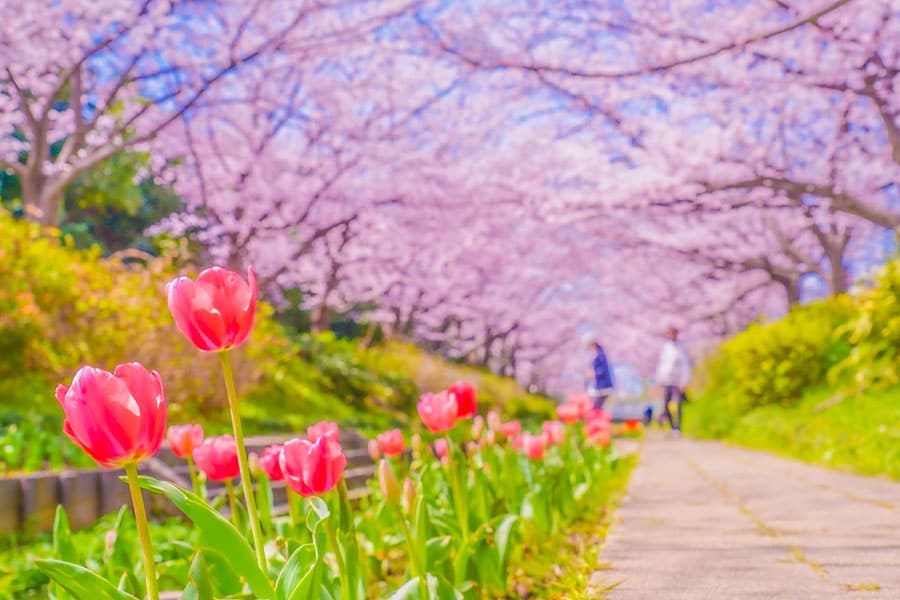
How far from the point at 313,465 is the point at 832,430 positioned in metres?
6.96

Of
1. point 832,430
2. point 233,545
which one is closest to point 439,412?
point 233,545

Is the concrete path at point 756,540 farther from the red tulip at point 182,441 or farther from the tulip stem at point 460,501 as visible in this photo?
the red tulip at point 182,441

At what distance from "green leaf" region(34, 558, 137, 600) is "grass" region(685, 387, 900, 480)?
555cm

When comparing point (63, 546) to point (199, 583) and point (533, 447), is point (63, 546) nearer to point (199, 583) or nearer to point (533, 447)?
point (199, 583)

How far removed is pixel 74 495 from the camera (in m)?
4.72

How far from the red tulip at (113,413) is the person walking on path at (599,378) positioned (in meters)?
10.2

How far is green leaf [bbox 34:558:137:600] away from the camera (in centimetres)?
131

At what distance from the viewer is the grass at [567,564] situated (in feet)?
8.27

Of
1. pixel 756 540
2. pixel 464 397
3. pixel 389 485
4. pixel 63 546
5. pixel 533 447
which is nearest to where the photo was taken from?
pixel 389 485

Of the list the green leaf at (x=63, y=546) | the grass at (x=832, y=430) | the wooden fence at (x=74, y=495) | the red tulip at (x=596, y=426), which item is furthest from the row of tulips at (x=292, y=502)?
the grass at (x=832, y=430)

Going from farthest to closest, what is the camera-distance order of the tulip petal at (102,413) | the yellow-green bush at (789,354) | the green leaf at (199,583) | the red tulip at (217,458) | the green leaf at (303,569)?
the yellow-green bush at (789,354) < the red tulip at (217,458) < the green leaf at (199,583) < the green leaf at (303,569) < the tulip petal at (102,413)

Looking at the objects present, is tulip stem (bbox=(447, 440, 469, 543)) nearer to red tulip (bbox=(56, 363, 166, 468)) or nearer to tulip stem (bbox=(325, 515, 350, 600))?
tulip stem (bbox=(325, 515, 350, 600))

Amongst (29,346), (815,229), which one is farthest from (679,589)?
(815,229)

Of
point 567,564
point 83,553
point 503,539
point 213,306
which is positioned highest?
point 213,306
